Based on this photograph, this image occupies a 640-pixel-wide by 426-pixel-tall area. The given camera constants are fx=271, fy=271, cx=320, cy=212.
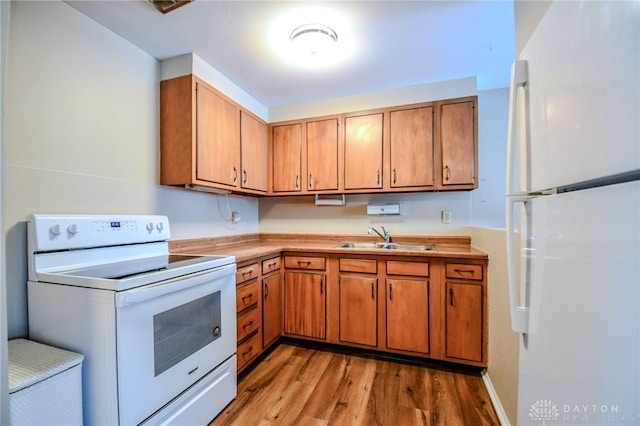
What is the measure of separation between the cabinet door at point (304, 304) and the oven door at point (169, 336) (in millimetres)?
815

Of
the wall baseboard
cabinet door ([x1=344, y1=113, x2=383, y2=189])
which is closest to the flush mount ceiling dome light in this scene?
cabinet door ([x1=344, y1=113, x2=383, y2=189])

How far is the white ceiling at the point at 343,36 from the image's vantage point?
1.54 m

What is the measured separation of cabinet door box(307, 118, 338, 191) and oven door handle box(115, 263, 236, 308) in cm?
135

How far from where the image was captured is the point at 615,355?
487 millimetres

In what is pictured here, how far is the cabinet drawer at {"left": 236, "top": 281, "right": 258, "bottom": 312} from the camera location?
6.27ft

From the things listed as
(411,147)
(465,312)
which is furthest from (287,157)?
(465,312)

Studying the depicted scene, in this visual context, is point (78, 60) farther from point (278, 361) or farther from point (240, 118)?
point (278, 361)

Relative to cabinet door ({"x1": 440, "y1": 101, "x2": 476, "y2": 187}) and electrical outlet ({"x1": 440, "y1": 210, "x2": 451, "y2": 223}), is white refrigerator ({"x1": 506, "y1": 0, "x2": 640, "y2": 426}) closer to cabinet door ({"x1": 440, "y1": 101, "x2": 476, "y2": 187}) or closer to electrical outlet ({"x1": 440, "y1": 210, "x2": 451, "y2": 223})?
cabinet door ({"x1": 440, "y1": 101, "x2": 476, "y2": 187})

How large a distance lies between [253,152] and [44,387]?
209 centimetres

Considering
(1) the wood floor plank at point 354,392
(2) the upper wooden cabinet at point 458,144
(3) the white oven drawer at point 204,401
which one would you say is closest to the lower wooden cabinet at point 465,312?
(1) the wood floor plank at point 354,392

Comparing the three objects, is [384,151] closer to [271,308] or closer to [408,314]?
[408,314]

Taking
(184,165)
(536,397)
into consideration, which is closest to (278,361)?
(184,165)

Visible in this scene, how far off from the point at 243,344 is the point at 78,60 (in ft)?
6.66

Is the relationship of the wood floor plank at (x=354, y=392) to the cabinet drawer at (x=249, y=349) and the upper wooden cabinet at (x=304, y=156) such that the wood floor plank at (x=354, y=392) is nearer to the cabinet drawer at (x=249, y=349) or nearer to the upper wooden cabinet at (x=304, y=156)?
the cabinet drawer at (x=249, y=349)
